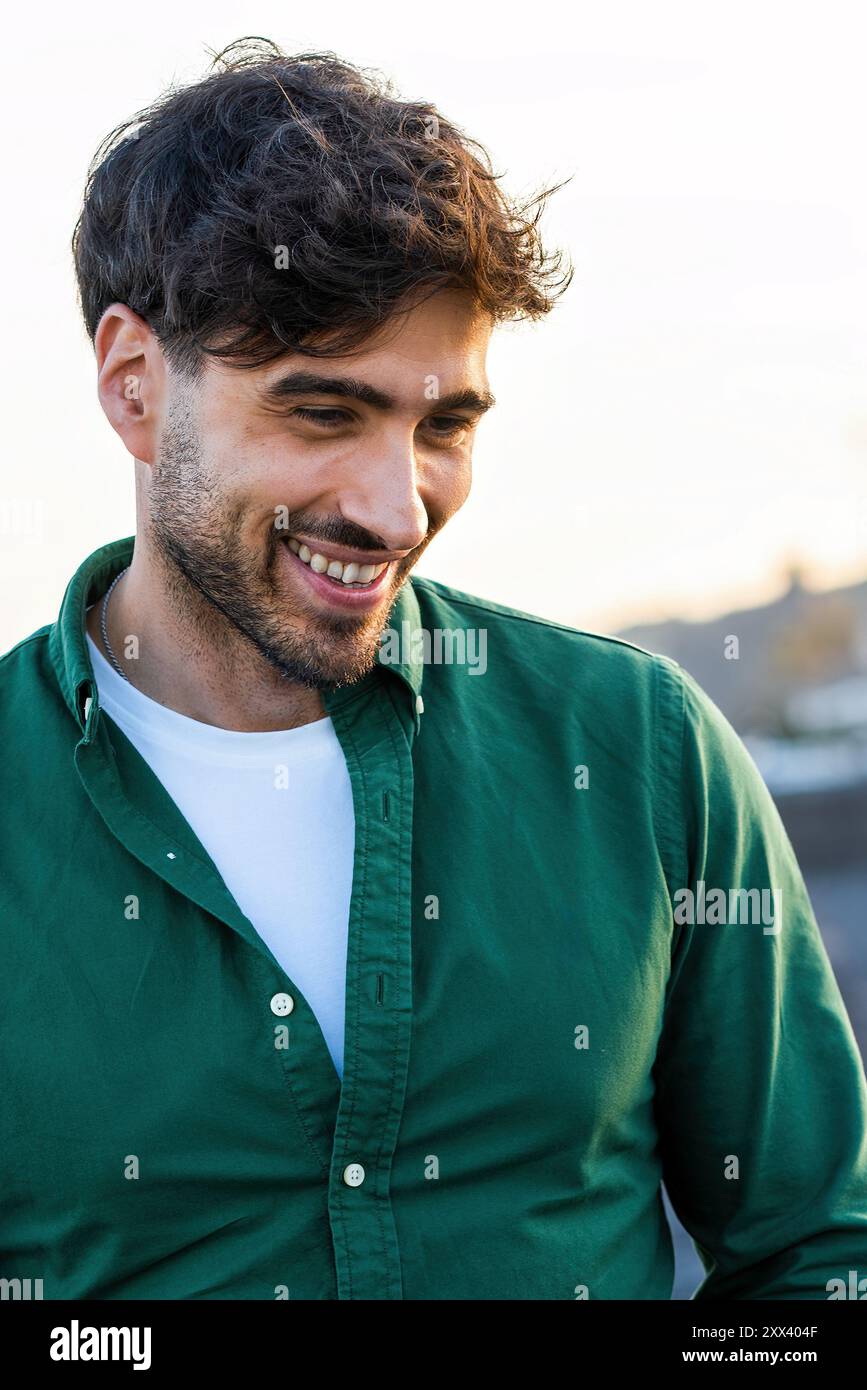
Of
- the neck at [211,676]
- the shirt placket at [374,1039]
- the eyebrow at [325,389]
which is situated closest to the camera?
the shirt placket at [374,1039]

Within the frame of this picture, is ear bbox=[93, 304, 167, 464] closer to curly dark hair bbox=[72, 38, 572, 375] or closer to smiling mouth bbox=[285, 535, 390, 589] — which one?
curly dark hair bbox=[72, 38, 572, 375]

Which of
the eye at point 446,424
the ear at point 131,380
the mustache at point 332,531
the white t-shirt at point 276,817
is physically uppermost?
the ear at point 131,380

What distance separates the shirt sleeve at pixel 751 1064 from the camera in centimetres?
226

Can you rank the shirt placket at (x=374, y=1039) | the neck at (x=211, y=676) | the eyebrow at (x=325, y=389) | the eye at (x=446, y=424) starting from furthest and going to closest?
the neck at (x=211, y=676), the eye at (x=446, y=424), the eyebrow at (x=325, y=389), the shirt placket at (x=374, y=1039)

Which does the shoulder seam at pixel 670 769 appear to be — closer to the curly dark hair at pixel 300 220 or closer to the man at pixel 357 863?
the man at pixel 357 863

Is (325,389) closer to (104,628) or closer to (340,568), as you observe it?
(340,568)

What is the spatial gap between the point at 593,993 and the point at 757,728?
35.8 m

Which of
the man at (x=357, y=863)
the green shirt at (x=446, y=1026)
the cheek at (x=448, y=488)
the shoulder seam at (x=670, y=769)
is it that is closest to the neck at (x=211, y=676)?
the man at (x=357, y=863)

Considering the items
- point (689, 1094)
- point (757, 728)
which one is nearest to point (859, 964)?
point (689, 1094)

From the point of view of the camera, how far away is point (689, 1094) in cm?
229

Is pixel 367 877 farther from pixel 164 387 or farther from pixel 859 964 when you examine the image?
pixel 859 964

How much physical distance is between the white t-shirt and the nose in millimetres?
368

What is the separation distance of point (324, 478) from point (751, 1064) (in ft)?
3.52

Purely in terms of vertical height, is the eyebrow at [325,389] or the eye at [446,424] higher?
the eyebrow at [325,389]
